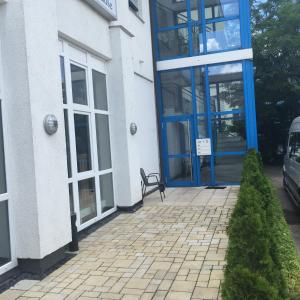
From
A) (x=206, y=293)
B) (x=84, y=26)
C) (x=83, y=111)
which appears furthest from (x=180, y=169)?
(x=206, y=293)

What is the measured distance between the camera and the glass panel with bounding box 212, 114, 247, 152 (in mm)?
11477

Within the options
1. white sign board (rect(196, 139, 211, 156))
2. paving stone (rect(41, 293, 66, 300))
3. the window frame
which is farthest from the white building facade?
white sign board (rect(196, 139, 211, 156))

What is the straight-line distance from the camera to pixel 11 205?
4695mm

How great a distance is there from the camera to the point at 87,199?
682cm

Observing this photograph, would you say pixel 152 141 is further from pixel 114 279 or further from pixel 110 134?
pixel 114 279

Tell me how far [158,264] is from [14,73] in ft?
9.30

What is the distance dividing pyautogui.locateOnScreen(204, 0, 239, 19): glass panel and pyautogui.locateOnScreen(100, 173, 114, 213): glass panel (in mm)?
6393

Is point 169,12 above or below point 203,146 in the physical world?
above

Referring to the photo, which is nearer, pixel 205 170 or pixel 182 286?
pixel 182 286

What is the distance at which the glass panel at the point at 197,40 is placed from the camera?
1173cm

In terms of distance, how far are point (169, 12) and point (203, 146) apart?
4.26 metres

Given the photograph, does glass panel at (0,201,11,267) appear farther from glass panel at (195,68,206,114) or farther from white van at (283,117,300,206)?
glass panel at (195,68,206,114)

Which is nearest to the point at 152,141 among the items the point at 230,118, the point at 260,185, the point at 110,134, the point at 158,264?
the point at 230,118

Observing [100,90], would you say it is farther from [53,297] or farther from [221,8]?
[221,8]
